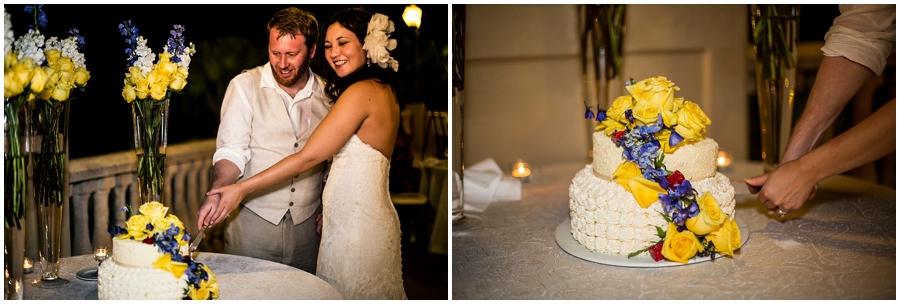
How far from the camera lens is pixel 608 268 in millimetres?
2084

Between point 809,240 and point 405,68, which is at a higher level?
point 405,68

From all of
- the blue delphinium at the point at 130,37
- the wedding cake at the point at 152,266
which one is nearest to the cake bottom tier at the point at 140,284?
the wedding cake at the point at 152,266

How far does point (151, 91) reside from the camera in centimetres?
195

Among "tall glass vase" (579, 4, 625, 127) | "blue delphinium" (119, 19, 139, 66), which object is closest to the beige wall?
"tall glass vase" (579, 4, 625, 127)

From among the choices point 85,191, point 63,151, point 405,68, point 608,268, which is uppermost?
point 405,68

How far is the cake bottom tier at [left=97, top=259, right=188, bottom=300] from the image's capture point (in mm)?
1769

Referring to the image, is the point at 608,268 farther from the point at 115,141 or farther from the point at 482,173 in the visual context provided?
the point at 115,141

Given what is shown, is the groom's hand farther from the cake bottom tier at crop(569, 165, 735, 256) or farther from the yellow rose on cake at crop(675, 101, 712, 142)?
the yellow rose on cake at crop(675, 101, 712, 142)

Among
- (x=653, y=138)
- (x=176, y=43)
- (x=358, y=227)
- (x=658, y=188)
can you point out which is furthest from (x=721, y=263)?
(x=176, y=43)

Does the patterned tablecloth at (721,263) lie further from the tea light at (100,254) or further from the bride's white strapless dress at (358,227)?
the tea light at (100,254)

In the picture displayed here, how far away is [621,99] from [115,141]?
1.46m

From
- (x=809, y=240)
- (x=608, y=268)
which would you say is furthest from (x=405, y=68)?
(x=809, y=240)

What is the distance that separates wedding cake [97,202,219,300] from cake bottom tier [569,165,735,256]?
42.8 inches

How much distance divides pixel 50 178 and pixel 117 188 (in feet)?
0.58
